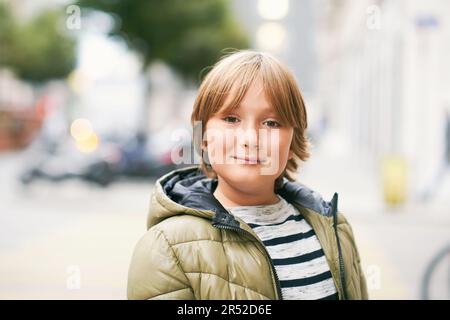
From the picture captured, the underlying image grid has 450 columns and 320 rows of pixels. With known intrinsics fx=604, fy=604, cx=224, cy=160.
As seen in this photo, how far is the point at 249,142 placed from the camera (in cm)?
141

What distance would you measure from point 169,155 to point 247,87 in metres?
13.2

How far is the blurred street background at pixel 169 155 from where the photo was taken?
6141 millimetres

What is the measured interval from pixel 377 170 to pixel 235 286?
15.9 meters

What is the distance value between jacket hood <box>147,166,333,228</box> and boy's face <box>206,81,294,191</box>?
8 cm

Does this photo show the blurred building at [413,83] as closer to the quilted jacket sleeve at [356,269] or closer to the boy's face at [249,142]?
the quilted jacket sleeve at [356,269]

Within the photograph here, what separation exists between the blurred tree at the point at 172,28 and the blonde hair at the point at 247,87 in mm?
22646

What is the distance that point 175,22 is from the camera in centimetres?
2644

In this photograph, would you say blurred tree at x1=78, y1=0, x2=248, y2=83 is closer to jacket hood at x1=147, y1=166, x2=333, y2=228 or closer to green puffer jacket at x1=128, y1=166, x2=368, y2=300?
jacket hood at x1=147, y1=166, x2=333, y2=228

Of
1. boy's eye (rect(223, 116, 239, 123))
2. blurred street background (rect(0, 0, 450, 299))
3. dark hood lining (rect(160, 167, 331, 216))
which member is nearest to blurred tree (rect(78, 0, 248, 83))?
blurred street background (rect(0, 0, 450, 299))

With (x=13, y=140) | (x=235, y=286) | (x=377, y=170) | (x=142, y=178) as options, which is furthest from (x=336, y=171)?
(x=235, y=286)

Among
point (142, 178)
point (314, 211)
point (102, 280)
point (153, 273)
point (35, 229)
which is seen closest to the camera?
point (153, 273)

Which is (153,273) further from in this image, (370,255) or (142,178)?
(142,178)

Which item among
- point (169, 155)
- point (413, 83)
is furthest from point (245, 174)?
point (169, 155)

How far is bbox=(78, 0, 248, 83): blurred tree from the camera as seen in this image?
976 inches
